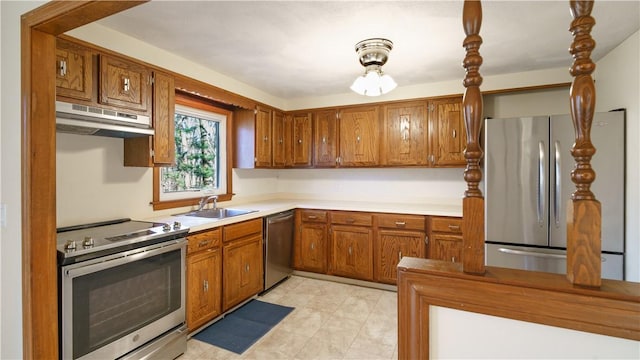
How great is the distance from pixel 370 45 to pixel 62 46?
201cm

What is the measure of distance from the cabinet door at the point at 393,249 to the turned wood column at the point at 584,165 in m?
2.60

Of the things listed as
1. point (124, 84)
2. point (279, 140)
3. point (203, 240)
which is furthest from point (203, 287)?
point (279, 140)

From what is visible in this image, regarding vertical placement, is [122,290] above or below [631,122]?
below

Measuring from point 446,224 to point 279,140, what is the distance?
2330 millimetres

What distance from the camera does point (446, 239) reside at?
319cm

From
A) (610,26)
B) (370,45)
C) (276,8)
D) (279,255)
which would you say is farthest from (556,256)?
(276,8)

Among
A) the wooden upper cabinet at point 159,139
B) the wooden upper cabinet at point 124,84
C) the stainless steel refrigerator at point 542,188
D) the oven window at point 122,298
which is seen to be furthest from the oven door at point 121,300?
the stainless steel refrigerator at point 542,188

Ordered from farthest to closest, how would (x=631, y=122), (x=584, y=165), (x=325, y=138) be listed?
(x=325, y=138) < (x=631, y=122) < (x=584, y=165)

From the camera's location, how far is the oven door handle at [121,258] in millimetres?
1649

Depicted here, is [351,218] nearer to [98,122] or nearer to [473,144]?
[98,122]

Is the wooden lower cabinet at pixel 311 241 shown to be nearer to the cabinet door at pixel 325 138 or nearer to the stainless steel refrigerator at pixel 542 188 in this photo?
the cabinet door at pixel 325 138

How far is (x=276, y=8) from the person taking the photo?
76.4 inches

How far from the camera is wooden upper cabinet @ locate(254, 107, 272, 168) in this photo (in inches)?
148

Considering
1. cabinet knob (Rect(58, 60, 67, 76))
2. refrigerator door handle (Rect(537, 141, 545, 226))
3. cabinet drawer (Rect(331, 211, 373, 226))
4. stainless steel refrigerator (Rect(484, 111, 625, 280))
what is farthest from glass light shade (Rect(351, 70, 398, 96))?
cabinet knob (Rect(58, 60, 67, 76))
